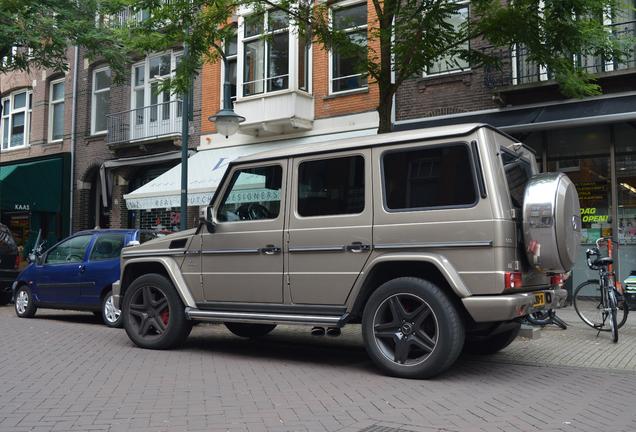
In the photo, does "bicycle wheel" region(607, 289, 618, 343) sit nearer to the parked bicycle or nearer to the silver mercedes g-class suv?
the parked bicycle

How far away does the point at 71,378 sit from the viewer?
623cm

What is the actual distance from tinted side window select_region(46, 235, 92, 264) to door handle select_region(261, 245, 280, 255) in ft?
16.9

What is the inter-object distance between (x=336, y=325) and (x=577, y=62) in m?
8.00

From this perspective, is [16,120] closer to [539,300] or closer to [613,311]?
[613,311]

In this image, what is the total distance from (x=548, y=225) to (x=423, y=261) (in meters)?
1.17

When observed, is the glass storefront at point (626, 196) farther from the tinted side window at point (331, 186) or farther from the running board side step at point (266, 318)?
the running board side step at point (266, 318)

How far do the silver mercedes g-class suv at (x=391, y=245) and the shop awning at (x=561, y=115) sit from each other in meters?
5.21

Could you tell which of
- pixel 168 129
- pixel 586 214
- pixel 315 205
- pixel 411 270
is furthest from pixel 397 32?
pixel 168 129

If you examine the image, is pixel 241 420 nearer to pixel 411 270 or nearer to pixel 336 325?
pixel 336 325

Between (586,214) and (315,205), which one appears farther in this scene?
(586,214)

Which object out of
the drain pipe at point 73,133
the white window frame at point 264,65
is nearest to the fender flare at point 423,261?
the white window frame at point 264,65

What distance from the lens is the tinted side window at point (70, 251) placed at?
35.6 ft

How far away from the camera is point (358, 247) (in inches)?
247

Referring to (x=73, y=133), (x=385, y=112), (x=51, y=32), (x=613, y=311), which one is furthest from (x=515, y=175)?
(x=73, y=133)
